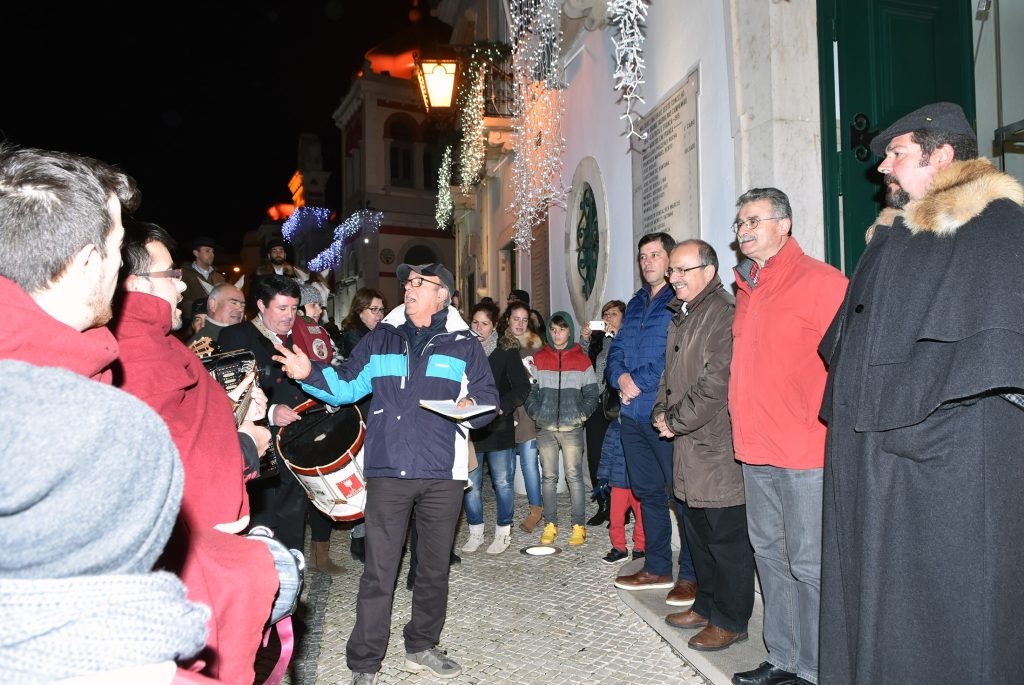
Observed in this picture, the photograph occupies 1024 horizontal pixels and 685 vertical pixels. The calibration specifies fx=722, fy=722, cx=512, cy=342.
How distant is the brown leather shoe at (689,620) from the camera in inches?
174

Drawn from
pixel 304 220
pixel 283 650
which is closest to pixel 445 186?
pixel 283 650

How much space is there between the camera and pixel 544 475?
6926 mm

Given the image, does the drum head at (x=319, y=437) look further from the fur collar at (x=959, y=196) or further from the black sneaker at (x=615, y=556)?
the fur collar at (x=959, y=196)

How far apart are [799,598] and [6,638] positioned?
3467mm

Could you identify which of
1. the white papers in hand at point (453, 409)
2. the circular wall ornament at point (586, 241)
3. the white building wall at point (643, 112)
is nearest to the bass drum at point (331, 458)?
the white papers in hand at point (453, 409)

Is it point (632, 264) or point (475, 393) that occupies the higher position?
point (632, 264)

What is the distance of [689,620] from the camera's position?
14.5 ft

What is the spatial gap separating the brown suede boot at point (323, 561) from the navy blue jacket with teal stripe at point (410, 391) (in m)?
2.20

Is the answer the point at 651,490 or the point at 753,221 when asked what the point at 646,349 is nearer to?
the point at 651,490

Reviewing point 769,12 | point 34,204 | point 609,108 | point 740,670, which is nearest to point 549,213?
point 609,108

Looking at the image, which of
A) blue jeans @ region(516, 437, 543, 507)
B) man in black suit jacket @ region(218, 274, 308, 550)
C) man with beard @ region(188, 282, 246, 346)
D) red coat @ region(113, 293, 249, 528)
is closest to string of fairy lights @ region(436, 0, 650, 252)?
blue jeans @ region(516, 437, 543, 507)

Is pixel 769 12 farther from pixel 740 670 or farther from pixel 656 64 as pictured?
pixel 740 670

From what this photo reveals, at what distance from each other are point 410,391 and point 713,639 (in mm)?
2199

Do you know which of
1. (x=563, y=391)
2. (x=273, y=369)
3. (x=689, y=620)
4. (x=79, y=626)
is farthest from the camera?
(x=563, y=391)
